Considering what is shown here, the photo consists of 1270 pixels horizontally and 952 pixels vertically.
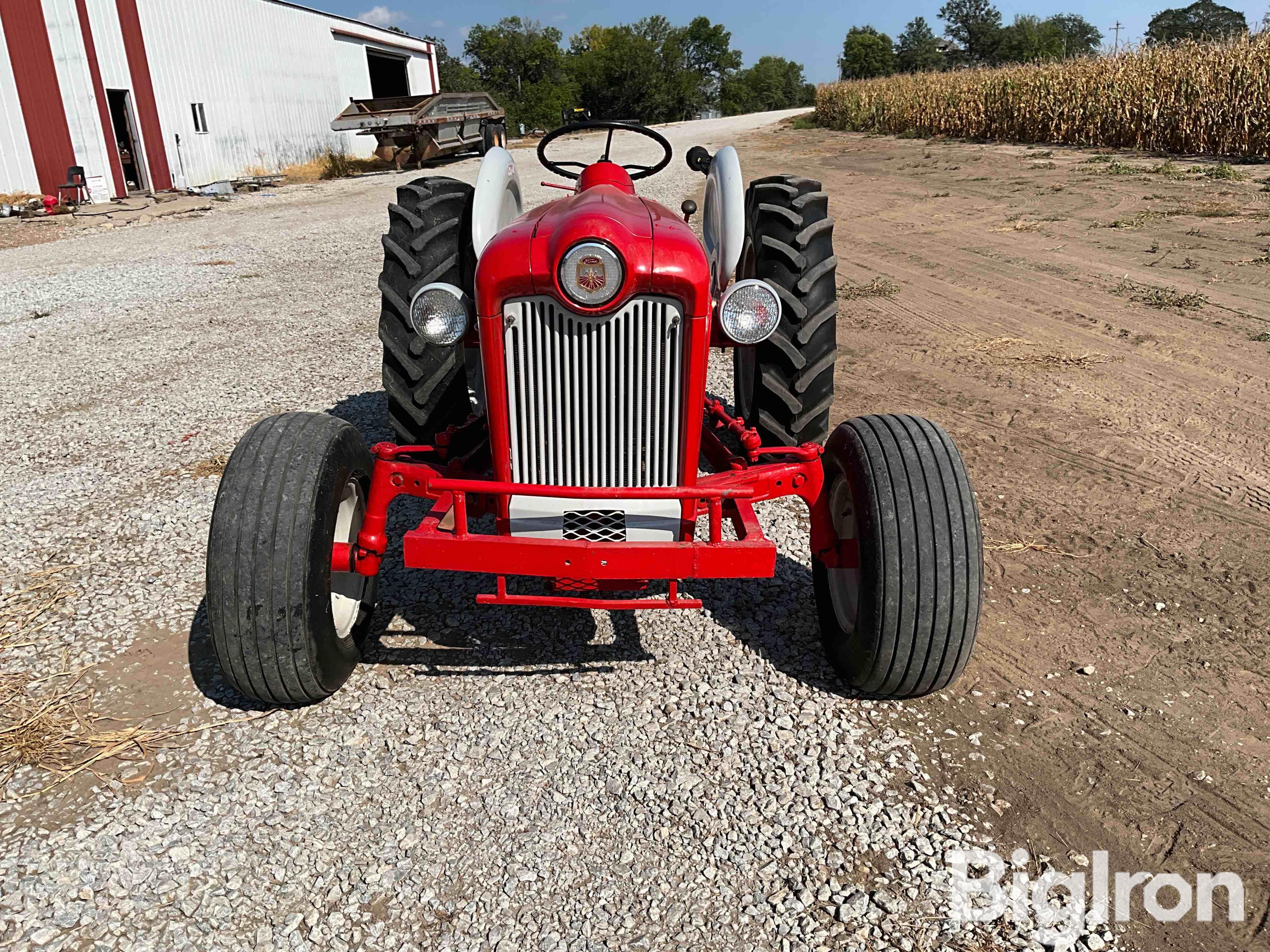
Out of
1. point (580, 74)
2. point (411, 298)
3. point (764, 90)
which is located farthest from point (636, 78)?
point (411, 298)

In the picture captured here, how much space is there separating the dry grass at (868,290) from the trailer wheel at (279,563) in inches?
248

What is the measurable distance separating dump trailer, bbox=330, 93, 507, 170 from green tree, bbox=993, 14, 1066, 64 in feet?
214

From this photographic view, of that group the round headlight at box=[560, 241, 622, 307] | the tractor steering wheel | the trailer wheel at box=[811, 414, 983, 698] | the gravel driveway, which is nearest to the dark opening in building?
the tractor steering wheel

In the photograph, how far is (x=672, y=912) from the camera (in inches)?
90.5

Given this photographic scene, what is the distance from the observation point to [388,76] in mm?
39094

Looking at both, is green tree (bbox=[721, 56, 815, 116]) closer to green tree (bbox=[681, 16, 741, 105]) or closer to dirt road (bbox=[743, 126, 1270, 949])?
green tree (bbox=[681, 16, 741, 105])

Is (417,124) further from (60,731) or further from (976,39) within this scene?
(976,39)

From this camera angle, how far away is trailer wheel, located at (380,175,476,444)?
3734 mm

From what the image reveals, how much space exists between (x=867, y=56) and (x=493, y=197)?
91.8 m

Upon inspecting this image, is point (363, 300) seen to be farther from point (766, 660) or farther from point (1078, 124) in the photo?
point (1078, 124)

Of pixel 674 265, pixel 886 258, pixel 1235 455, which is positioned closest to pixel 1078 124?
pixel 886 258

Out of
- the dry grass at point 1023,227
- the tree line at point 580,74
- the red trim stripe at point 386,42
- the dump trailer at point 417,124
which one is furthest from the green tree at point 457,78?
the dry grass at point 1023,227

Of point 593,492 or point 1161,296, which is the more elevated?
point 593,492

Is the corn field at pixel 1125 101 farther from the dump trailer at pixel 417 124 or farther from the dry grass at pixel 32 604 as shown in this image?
the dry grass at pixel 32 604
